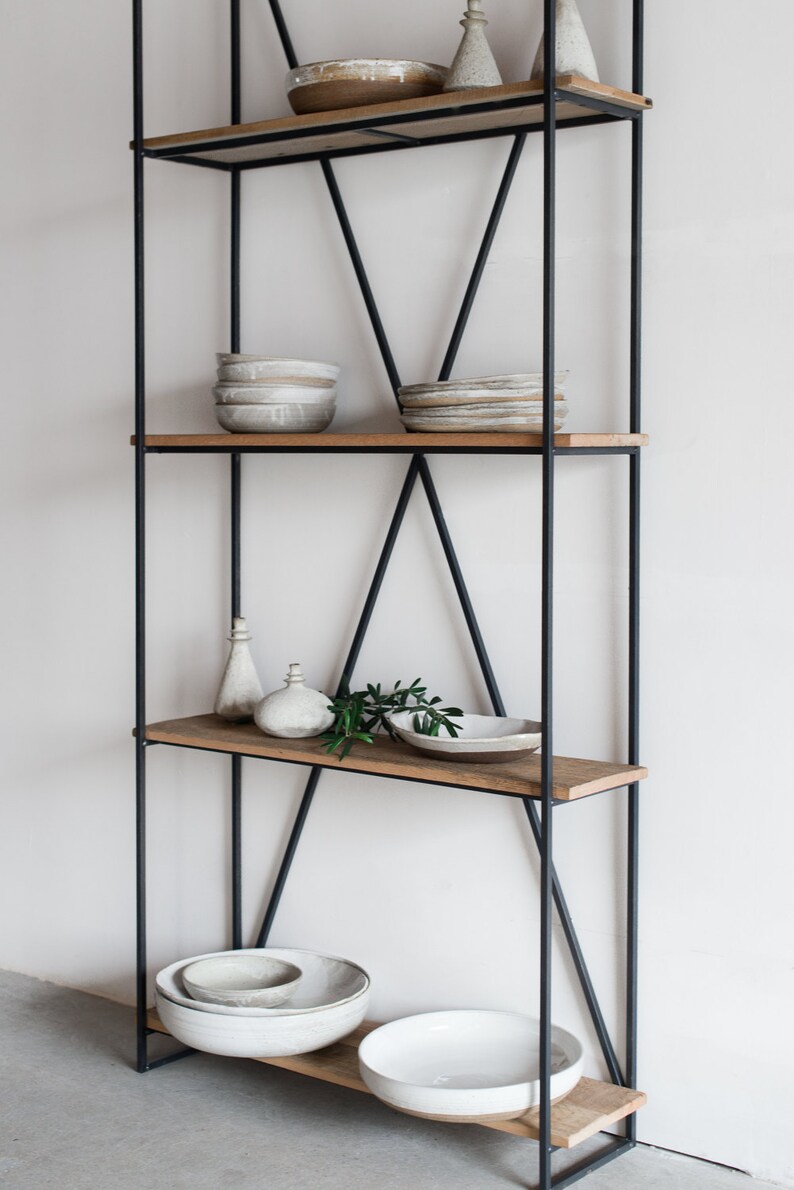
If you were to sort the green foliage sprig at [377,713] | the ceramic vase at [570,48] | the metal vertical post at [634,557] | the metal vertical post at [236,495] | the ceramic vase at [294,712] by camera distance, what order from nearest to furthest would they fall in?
the ceramic vase at [570,48]
the metal vertical post at [634,557]
the green foliage sprig at [377,713]
the ceramic vase at [294,712]
the metal vertical post at [236,495]

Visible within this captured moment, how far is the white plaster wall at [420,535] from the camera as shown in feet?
7.92

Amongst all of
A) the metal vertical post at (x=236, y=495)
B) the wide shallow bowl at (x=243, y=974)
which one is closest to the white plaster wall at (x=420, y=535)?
the metal vertical post at (x=236, y=495)

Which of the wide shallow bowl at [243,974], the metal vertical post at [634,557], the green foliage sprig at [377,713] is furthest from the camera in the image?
the wide shallow bowl at [243,974]

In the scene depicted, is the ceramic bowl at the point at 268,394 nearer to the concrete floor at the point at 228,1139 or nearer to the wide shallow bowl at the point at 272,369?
the wide shallow bowl at the point at 272,369

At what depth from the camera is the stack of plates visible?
2365 mm

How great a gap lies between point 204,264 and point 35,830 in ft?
4.68

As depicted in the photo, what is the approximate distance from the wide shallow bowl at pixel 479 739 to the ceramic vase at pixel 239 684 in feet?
1.32

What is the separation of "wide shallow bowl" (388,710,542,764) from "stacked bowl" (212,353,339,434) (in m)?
0.58

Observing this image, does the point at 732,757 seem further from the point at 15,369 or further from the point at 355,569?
Result: the point at 15,369

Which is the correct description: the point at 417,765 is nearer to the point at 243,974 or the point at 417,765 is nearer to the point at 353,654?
the point at 353,654

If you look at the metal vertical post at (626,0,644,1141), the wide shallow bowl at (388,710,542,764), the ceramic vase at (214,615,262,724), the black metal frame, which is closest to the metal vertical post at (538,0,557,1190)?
the black metal frame

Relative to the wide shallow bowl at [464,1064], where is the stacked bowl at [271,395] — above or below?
above

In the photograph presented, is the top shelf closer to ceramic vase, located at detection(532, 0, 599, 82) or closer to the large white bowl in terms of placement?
ceramic vase, located at detection(532, 0, 599, 82)

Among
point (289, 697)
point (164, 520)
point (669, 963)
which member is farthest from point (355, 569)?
point (669, 963)
